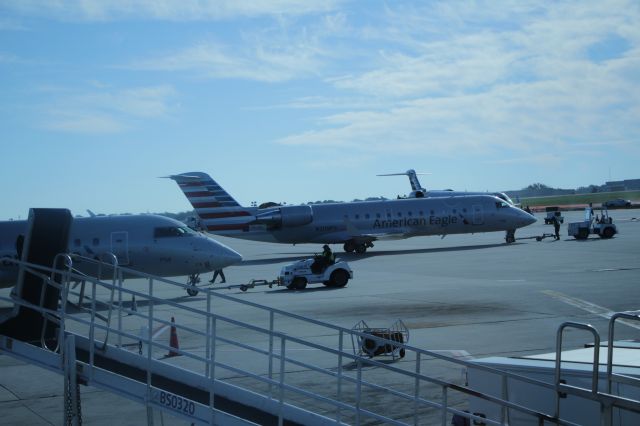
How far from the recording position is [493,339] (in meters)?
20.0

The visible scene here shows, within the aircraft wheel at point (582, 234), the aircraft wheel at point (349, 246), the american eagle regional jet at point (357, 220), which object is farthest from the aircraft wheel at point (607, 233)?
the aircraft wheel at point (349, 246)

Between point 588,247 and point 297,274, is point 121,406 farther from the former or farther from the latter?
point 588,247

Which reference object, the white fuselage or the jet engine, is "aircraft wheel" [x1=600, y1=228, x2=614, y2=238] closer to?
the white fuselage

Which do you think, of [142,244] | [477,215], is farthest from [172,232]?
[477,215]

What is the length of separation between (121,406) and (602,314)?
15.0 m

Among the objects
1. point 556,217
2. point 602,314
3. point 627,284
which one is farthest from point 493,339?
point 556,217

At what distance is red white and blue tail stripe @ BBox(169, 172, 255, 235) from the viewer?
169 feet

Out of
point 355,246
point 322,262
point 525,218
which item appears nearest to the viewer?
point 322,262

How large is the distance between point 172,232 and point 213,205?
70.7ft

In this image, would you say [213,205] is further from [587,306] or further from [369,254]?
[587,306]

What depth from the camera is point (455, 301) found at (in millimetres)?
28062

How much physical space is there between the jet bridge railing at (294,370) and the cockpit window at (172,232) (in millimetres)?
6155

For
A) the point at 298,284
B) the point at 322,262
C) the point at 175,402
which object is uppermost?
the point at 175,402

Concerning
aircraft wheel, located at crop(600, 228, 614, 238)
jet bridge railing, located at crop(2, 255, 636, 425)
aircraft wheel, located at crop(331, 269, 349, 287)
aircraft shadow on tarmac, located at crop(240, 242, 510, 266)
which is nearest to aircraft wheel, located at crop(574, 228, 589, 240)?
aircraft wheel, located at crop(600, 228, 614, 238)
